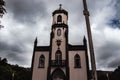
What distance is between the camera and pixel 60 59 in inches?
1359

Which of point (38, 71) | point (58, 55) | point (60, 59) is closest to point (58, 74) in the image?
point (60, 59)

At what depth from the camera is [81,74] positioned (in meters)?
33.0

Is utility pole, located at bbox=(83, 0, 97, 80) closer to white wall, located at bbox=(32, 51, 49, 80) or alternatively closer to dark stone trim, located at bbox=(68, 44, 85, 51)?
dark stone trim, located at bbox=(68, 44, 85, 51)

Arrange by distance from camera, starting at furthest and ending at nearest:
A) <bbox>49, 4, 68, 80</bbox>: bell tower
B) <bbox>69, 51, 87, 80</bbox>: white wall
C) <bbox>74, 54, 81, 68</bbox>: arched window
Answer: <bbox>74, 54, 81, 68</bbox>: arched window → <bbox>49, 4, 68, 80</bbox>: bell tower → <bbox>69, 51, 87, 80</bbox>: white wall

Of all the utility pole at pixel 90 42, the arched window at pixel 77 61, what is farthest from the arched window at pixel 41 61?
the utility pole at pixel 90 42

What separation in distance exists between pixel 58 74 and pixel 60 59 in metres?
2.95

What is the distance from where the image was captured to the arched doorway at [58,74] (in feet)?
109

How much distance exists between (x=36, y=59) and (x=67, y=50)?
651 centimetres

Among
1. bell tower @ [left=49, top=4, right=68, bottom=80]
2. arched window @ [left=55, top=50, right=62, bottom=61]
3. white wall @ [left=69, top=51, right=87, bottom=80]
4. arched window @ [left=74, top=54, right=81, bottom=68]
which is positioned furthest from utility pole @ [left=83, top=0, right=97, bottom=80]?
arched window @ [left=55, top=50, right=62, bottom=61]

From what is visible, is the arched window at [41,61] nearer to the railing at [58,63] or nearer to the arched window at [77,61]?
the railing at [58,63]

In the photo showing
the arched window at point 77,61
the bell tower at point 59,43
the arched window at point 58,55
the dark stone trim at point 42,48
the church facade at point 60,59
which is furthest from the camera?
the dark stone trim at point 42,48

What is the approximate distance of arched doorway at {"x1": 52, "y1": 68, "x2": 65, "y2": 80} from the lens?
109 feet

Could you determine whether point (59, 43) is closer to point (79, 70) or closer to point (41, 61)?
point (41, 61)

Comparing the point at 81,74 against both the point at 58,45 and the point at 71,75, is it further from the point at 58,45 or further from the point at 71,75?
the point at 58,45
